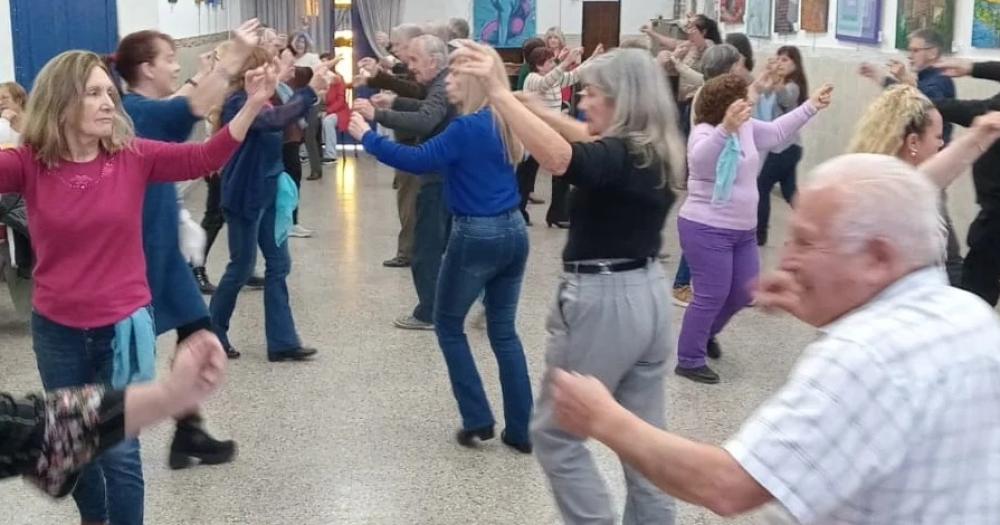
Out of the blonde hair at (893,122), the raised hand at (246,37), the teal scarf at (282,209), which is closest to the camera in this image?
the raised hand at (246,37)

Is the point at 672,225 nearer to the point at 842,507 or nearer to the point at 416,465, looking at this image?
the point at 416,465

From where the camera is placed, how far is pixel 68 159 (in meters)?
2.95

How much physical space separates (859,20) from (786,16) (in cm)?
204

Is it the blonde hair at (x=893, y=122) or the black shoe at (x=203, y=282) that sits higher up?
the blonde hair at (x=893, y=122)

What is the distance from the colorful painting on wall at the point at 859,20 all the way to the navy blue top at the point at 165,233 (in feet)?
24.0

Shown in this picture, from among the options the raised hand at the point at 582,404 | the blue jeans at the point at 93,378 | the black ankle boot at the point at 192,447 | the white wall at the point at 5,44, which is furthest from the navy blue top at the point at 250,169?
the raised hand at the point at 582,404

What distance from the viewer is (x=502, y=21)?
16125 mm

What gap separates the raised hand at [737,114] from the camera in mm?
4652

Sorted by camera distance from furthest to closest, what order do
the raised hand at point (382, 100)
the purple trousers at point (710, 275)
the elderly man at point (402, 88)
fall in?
the elderly man at point (402, 88) → the raised hand at point (382, 100) → the purple trousers at point (710, 275)

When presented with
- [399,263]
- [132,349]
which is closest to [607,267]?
[132,349]

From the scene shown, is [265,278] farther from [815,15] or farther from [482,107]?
[815,15]

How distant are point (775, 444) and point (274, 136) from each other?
414cm

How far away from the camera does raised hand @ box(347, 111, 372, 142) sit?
14.6 feet

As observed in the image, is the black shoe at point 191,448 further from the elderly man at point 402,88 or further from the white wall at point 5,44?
the white wall at point 5,44
